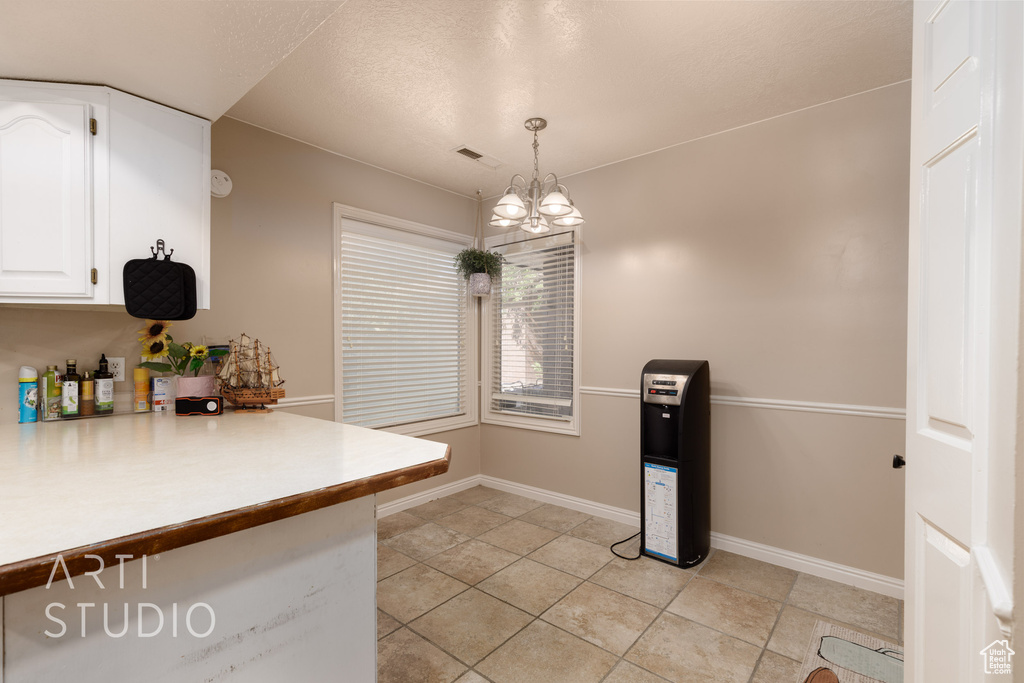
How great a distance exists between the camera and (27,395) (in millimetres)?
1834

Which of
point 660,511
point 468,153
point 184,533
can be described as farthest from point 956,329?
point 468,153

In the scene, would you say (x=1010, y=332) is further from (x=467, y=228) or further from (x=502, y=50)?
(x=467, y=228)

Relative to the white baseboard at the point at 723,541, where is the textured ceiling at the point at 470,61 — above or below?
above

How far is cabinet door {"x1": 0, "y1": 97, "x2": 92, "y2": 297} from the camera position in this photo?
5.24 ft

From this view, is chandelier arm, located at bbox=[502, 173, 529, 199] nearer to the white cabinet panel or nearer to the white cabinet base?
the white cabinet panel

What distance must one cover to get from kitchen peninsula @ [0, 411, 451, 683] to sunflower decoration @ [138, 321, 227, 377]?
74 centimetres

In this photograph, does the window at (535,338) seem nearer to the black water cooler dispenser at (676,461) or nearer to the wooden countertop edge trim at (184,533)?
the black water cooler dispenser at (676,461)

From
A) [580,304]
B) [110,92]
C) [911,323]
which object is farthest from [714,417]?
[110,92]

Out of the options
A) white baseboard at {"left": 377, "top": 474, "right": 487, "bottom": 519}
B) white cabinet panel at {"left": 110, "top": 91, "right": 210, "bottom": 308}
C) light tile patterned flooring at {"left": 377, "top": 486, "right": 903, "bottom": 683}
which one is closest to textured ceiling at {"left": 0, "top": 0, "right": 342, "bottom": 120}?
white cabinet panel at {"left": 110, "top": 91, "right": 210, "bottom": 308}

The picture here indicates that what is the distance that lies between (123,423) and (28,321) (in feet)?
2.12

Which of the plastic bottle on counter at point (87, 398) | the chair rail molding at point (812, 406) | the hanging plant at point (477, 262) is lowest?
the chair rail molding at point (812, 406)

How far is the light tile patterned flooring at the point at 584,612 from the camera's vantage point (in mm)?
1854

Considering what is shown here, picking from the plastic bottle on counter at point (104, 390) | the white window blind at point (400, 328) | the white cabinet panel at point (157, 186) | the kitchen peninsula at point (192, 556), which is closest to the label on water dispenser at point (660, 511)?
the kitchen peninsula at point (192, 556)

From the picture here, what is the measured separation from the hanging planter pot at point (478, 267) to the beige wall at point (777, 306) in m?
0.93
